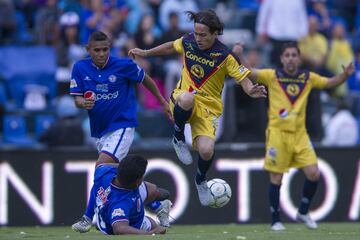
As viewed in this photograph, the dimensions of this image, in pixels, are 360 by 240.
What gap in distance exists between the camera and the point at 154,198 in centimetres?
1223

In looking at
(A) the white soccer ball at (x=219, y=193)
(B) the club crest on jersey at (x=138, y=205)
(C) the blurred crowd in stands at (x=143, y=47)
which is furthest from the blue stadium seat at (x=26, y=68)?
(B) the club crest on jersey at (x=138, y=205)

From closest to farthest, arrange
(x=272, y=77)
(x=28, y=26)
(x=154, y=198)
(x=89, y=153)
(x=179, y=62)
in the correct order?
(x=154, y=198), (x=272, y=77), (x=89, y=153), (x=179, y=62), (x=28, y=26)

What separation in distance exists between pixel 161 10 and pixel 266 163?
7.03m

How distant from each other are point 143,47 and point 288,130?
17.5 feet

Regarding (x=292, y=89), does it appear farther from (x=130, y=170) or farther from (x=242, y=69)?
(x=130, y=170)

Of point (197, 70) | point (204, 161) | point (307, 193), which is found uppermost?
point (197, 70)

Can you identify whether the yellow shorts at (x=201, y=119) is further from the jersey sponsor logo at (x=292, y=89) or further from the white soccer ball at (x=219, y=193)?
the jersey sponsor logo at (x=292, y=89)

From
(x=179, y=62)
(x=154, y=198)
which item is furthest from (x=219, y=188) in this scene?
(x=179, y=62)

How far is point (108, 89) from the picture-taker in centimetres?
1261

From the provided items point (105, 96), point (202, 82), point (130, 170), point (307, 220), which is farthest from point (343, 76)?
point (130, 170)

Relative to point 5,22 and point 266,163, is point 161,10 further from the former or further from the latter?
point 266,163

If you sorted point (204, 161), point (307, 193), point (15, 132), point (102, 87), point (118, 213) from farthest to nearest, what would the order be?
point (15, 132) → point (307, 193) → point (102, 87) → point (204, 161) → point (118, 213)

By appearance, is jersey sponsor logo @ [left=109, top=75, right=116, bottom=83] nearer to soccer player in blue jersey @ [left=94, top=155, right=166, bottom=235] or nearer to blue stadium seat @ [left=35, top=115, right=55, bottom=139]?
soccer player in blue jersey @ [left=94, top=155, right=166, bottom=235]

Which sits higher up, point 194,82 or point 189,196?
point 194,82
